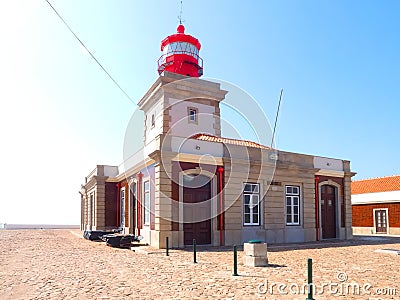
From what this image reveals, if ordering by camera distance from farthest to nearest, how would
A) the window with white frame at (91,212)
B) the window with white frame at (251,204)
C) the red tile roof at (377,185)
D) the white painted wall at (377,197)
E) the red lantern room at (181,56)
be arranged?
the red tile roof at (377,185) < the window with white frame at (91,212) < the white painted wall at (377,197) < the red lantern room at (181,56) < the window with white frame at (251,204)

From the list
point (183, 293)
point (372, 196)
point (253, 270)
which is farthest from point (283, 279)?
point (372, 196)

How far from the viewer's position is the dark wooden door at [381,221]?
82.8ft

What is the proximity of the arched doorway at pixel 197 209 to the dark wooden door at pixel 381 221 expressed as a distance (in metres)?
15.8

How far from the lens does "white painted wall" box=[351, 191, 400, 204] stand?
24553 mm

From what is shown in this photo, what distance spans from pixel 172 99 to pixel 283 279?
1310cm

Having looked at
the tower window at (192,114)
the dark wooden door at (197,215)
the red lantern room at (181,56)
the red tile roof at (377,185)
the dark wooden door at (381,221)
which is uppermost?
the red lantern room at (181,56)

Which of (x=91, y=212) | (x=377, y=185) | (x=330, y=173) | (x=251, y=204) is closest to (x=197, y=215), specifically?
(x=251, y=204)

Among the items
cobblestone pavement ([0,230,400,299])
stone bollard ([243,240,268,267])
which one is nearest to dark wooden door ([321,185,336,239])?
cobblestone pavement ([0,230,400,299])

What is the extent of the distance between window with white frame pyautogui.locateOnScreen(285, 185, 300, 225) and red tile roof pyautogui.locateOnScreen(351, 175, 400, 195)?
35.3ft

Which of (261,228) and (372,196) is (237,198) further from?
(372,196)

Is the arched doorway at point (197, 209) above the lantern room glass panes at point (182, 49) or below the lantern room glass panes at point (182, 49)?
below

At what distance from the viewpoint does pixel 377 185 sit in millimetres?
27156

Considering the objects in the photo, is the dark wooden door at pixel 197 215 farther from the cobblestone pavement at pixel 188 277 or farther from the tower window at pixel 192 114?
the tower window at pixel 192 114

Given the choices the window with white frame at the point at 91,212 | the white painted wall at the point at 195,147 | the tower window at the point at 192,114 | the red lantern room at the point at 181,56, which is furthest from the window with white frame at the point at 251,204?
the window with white frame at the point at 91,212
